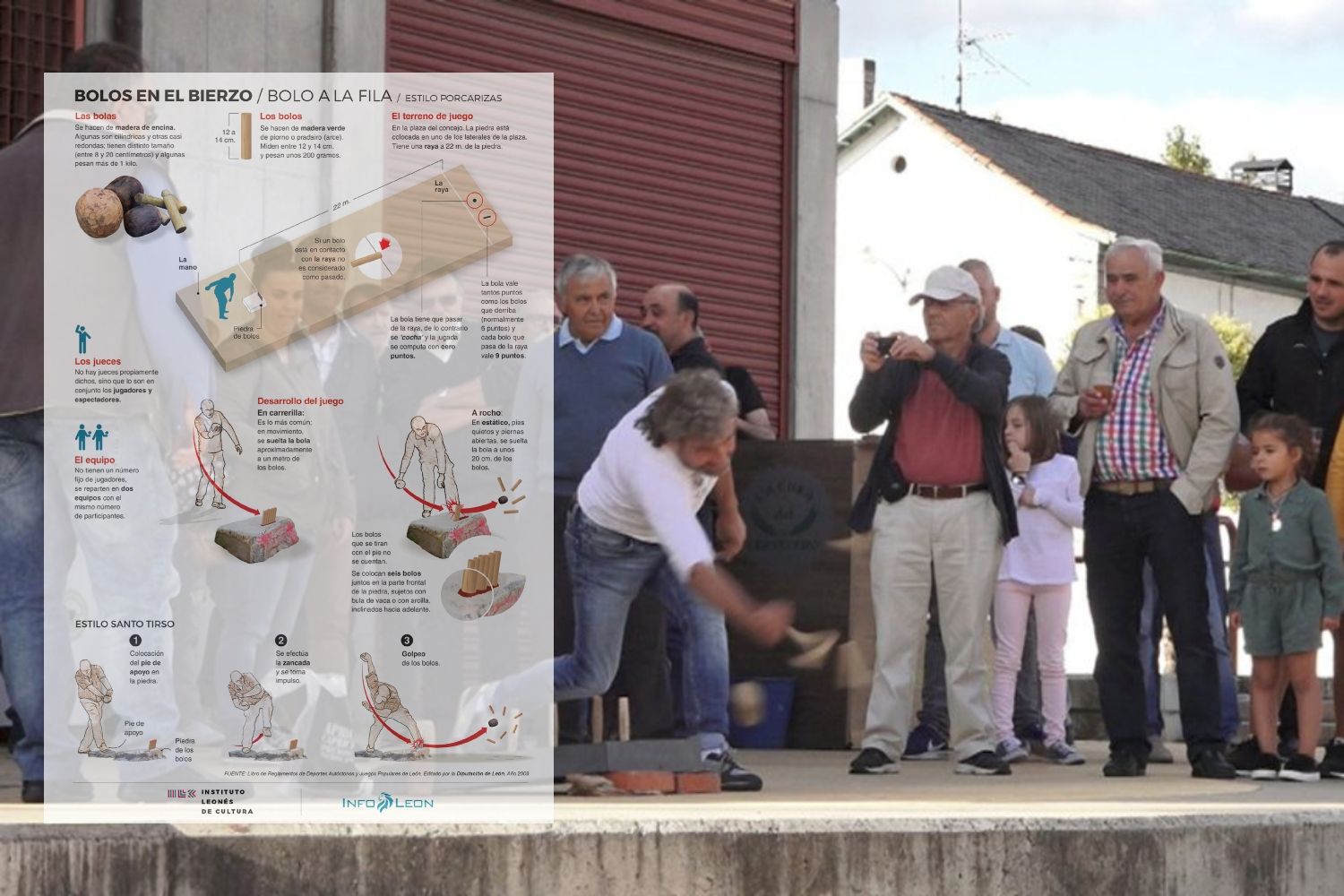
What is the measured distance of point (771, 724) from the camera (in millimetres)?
11461

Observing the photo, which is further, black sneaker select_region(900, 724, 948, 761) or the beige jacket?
black sneaker select_region(900, 724, 948, 761)

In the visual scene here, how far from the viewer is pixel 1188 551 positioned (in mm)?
9625

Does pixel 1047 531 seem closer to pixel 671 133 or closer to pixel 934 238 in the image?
pixel 671 133

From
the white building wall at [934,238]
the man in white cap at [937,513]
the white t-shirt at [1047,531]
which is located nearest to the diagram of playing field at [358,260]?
the man in white cap at [937,513]

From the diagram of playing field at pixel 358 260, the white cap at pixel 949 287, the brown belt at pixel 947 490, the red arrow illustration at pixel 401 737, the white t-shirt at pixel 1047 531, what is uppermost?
the white cap at pixel 949 287

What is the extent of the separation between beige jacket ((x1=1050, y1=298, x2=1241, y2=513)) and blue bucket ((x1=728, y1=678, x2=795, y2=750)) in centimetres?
214

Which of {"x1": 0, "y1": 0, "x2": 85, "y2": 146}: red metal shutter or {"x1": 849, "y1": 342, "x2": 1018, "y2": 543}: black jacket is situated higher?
{"x1": 0, "y1": 0, "x2": 85, "y2": 146}: red metal shutter

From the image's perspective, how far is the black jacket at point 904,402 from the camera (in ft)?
31.3

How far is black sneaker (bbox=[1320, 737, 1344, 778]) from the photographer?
1006 centimetres

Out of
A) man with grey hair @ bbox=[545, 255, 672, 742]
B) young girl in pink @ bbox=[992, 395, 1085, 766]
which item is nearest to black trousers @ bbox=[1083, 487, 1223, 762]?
young girl in pink @ bbox=[992, 395, 1085, 766]

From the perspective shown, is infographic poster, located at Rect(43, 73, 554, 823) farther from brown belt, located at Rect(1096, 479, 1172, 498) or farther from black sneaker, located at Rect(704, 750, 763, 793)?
brown belt, located at Rect(1096, 479, 1172, 498)

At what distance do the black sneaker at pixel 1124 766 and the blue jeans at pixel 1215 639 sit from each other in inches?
44.3

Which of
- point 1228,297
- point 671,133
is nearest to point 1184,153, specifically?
point 1228,297

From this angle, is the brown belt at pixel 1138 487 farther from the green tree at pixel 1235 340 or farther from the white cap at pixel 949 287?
the green tree at pixel 1235 340
